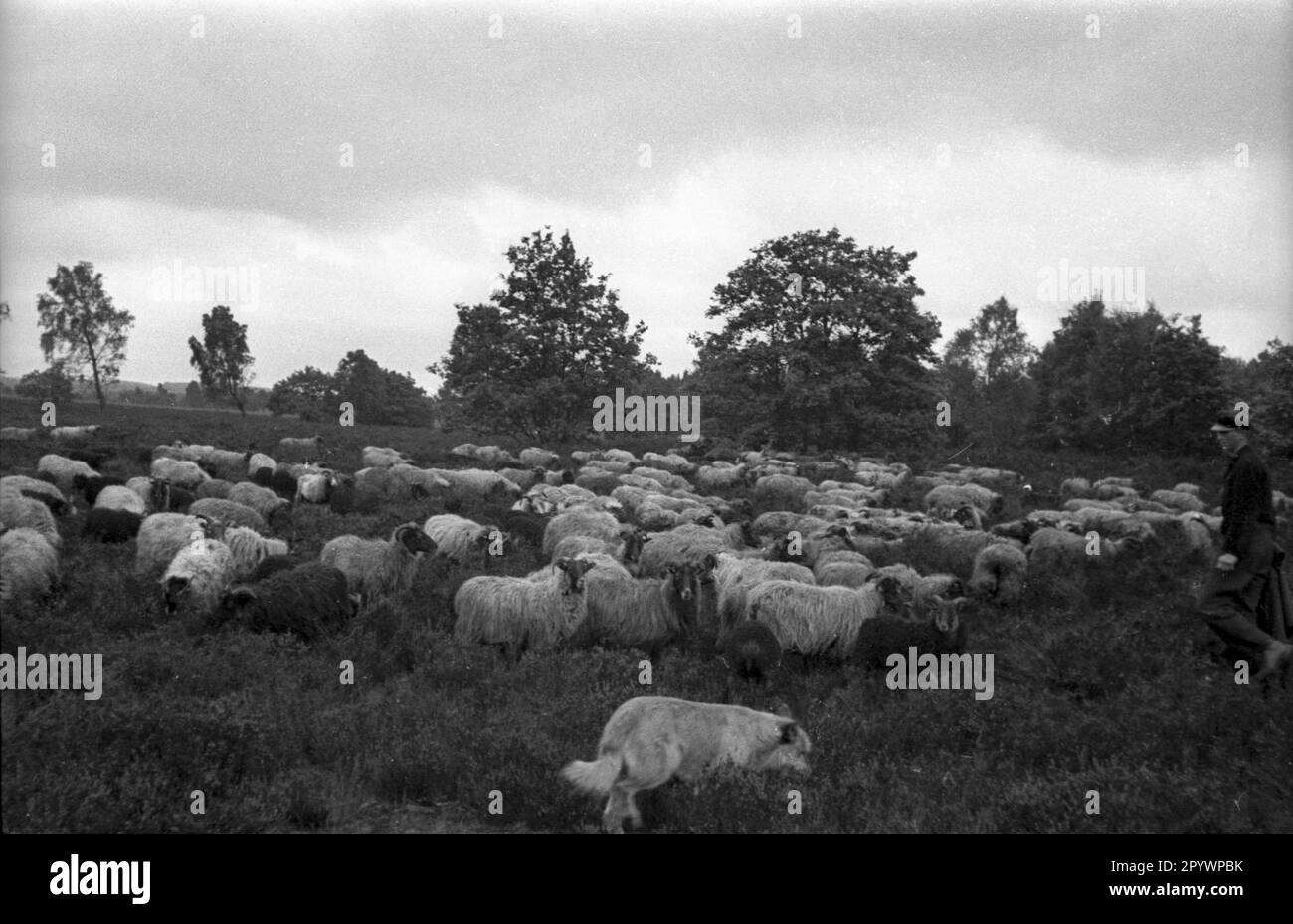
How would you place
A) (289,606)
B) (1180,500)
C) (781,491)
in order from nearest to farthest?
1. (289,606)
2. (1180,500)
3. (781,491)

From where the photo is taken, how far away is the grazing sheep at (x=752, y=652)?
8641 mm

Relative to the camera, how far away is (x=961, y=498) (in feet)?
71.6

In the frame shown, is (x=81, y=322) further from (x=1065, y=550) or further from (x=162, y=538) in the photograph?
(x=1065, y=550)

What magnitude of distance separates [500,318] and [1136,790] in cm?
3332

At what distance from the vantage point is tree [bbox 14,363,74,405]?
32.6 metres

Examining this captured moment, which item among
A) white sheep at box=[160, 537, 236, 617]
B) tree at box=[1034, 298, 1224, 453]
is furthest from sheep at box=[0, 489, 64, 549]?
tree at box=[1034, 298, 1224, 453]

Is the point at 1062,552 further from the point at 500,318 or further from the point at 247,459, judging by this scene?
the point at 500,318

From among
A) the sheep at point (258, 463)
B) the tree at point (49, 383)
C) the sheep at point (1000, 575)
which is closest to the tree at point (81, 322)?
the tree at point (49, 383)

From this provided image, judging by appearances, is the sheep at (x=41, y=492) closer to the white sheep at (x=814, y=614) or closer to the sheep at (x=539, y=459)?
the white sheep at (x=814, y=614)

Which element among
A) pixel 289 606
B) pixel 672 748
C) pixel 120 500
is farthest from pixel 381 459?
pixel 672 748

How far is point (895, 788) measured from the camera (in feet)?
20.0

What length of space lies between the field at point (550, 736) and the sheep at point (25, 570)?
365 millimetres

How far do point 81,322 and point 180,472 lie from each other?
16.1m
